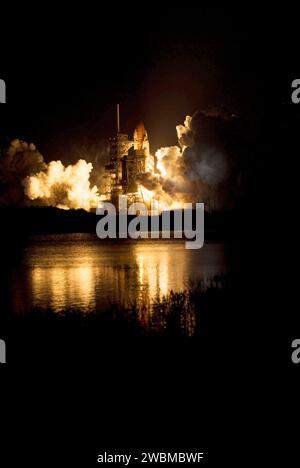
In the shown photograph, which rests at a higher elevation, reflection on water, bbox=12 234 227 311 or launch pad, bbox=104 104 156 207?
launch pad, bbox=104 104 156 207

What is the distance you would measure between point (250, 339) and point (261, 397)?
453 centimetres

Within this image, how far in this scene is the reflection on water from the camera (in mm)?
26270

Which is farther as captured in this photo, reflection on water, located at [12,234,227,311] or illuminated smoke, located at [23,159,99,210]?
illuminated smoke, located at [23,159,99,210]

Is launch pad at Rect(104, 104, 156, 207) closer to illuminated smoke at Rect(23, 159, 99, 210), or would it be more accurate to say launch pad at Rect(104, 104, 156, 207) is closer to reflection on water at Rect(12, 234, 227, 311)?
illuminated smoke at Rect(23, 159, 99, 210)

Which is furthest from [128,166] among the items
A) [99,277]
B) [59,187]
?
[99,277]

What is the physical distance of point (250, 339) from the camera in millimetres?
16438

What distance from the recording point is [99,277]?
118 ft

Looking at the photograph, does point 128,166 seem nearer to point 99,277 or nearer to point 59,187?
point 59,187

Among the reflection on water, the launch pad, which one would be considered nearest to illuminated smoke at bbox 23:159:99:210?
the launch pad

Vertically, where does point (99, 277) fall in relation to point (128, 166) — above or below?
below

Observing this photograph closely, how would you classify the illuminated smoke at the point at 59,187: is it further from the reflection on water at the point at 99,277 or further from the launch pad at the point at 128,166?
the reflection on water at the point at 99,277

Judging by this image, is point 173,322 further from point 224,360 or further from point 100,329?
point 224,360
